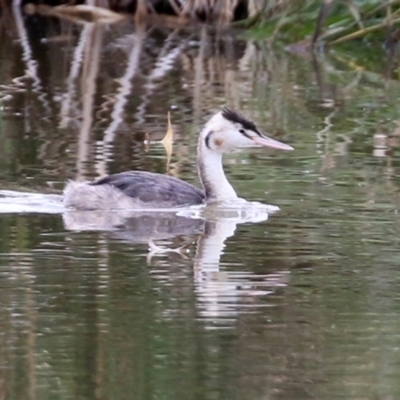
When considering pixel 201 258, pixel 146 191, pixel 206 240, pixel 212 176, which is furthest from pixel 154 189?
pixel 201 258

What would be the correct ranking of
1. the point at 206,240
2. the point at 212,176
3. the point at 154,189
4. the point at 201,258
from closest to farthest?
the point at 201,258, the point at 206,240, the point at 154,189, the point at 212,176

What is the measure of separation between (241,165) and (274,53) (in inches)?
375

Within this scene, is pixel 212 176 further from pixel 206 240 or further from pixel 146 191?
pixel 206 240

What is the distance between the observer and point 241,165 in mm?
10609

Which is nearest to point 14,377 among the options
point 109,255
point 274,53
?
point 109,255

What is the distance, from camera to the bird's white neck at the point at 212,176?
9.25 meters

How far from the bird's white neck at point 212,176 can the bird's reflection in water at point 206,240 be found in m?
0.13

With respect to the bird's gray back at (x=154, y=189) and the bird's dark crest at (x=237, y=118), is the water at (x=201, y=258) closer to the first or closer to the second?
the bird's gray back at (x=154, y=189)

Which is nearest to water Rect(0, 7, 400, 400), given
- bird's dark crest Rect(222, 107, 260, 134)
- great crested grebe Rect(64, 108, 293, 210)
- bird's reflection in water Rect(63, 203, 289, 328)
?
bird's reflection in water Rect(63, 203, 289, 328)

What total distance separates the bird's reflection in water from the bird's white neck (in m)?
0.13

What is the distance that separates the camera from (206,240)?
26.7 ft

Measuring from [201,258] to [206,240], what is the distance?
0.60 m

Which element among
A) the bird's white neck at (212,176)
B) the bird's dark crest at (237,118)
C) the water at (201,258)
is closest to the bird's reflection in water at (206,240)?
the water at (201,258)

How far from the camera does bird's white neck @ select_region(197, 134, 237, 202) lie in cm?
925
